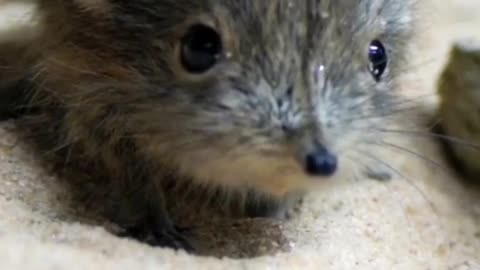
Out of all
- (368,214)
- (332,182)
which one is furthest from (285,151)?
(368,214)

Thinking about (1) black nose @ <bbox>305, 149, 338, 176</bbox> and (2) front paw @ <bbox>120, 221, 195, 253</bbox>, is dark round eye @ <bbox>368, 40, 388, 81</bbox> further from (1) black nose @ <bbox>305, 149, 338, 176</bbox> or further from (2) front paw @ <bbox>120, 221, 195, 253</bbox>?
(2) front paw @ <bbox>120, 221, 195, 253</bbox>

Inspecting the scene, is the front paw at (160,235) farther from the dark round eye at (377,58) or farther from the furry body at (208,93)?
the dark round eye at (377,58)

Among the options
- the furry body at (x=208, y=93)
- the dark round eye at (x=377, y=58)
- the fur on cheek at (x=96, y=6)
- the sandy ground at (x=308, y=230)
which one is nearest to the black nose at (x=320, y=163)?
the furry body at (x=208, y=93)

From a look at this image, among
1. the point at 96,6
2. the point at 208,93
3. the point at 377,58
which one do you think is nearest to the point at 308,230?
the point at 377,58

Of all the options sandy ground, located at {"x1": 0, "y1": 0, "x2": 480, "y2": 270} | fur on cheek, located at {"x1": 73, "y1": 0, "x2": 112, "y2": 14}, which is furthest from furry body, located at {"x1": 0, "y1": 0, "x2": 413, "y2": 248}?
sandy ground, located at {"x1": 0, "y1": 0, "x2": 480, "y2": 270}

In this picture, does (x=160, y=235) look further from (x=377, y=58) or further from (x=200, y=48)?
(x=377, y=58)

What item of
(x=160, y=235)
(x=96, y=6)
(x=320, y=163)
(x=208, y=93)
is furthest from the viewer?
(x=160, y=235)

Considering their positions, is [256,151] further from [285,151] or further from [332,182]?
[332,182]
